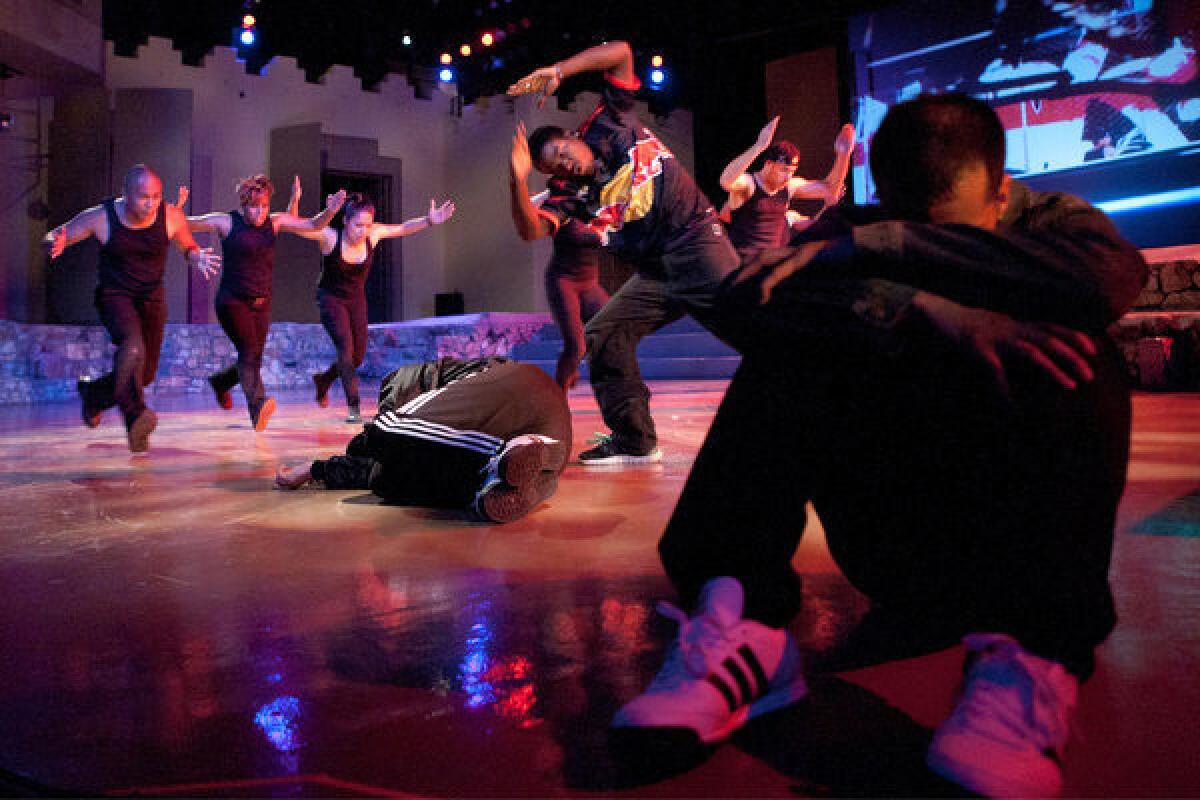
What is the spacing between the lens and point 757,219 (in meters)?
5.86

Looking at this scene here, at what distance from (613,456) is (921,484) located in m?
2.66

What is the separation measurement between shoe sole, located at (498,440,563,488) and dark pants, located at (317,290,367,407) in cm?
405

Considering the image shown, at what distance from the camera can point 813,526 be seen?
7.79ft

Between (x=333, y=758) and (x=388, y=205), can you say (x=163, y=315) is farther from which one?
(x=388, y=205)

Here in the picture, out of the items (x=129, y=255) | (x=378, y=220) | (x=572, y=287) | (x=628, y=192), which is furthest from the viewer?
(x=378, y=220)

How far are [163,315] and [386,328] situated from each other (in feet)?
27.7

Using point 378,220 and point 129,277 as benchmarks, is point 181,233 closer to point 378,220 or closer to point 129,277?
point 129,277

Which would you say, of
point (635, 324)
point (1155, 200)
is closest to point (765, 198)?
point (635, 324)

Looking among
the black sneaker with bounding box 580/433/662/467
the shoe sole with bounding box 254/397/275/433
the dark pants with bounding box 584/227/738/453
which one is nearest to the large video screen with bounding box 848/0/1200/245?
the dark pants with bounding box 584/227/738/453

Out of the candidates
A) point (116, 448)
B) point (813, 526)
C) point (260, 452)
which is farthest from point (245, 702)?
point (116, 448)

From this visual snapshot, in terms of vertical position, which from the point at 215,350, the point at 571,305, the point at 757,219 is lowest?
the point at 215,350

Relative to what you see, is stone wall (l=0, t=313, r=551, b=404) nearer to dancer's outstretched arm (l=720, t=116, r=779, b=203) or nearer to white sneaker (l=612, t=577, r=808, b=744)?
dancer's outstretched arm (l=720, t=116, r=779, b=203)

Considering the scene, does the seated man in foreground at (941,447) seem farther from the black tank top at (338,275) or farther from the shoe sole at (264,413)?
the black tank top at (338,275)

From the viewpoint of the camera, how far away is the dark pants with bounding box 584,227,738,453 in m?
3.15
